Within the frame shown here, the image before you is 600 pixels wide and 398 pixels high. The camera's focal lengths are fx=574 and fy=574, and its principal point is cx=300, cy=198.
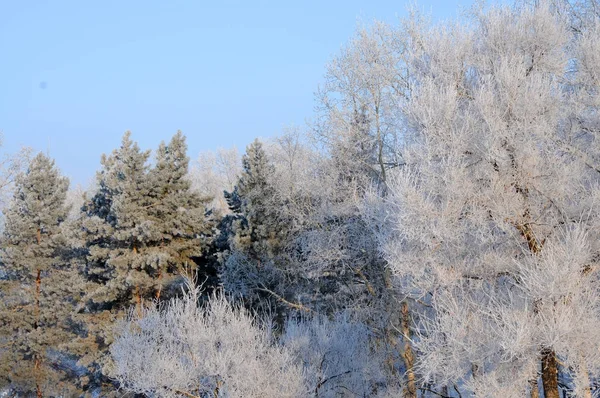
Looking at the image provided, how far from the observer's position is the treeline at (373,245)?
844cm

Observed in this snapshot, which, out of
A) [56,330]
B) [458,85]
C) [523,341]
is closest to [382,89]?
[458,85]

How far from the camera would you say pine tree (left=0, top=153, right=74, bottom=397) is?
22.2 meters

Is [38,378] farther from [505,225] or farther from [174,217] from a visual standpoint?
[505,225]

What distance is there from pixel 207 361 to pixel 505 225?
7.28 metres

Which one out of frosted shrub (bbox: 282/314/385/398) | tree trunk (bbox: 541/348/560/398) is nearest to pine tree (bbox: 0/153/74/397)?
frosted shrub (bbox: 282/314/385/398)

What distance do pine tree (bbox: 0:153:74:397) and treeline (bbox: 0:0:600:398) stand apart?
0.08 meters

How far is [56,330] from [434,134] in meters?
19.0

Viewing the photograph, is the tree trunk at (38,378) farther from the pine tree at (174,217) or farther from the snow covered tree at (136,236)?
the pine tree at (174,217)

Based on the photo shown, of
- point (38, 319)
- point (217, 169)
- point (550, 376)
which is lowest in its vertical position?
point (550, 376)

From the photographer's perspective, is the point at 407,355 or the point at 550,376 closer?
the point at 550,376

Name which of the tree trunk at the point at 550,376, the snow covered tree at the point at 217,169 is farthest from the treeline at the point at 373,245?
the snow covered tree at the point at 217,169

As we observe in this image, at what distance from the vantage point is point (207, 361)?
12703 millimetres

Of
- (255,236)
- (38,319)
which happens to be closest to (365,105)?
(255,236)

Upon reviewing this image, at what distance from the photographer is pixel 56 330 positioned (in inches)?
891
